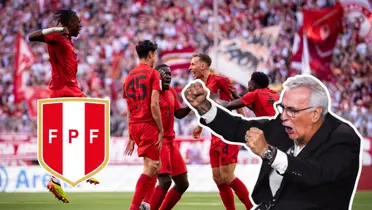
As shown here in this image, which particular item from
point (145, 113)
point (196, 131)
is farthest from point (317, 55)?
point (145, 113)

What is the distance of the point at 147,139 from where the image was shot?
9.52 meters

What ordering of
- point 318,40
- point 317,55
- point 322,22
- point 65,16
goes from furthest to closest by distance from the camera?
point 322,22 → point 318,40 → point 317,55 → point 65,16

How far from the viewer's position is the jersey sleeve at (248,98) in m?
10.1

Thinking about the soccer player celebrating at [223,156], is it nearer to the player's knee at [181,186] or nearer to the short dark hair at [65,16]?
the player's knee at [181,186]

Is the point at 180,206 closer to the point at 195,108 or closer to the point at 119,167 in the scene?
the point at 119,167

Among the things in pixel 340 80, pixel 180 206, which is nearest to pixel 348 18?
pixel 340 80

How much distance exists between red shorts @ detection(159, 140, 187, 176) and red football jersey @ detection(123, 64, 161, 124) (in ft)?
2.94

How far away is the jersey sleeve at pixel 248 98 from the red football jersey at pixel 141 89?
3.92ft

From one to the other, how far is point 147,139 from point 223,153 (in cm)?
163

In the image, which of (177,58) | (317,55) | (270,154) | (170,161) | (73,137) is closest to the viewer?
(270,154)

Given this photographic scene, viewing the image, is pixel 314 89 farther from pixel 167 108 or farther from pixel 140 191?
pixel 167 108

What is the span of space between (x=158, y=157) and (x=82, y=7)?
21.4 meters

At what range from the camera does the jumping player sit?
382 inches

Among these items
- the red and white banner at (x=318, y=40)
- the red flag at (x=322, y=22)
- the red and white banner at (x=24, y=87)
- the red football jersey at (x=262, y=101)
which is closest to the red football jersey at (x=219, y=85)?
the red football jersey at (x=262, y=101)
